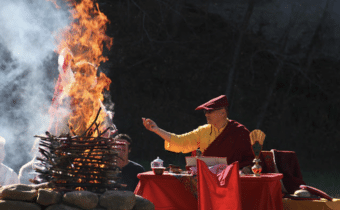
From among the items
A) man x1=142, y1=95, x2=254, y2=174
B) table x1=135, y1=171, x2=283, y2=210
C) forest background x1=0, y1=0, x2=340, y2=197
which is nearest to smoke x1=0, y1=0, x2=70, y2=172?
forest background x1=0, y1=0, x2=340, y2=197

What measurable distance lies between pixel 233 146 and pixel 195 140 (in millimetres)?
563

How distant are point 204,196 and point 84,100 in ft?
5.08

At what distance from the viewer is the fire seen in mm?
4594

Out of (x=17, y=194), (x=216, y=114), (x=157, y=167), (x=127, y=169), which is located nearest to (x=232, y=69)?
(x=216, y=114)

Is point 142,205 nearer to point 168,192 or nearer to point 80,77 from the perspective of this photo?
point 168,192

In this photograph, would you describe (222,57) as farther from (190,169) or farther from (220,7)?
(190,169)

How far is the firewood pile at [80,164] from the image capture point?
3.84m

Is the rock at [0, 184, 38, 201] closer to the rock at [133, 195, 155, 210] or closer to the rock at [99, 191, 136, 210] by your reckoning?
the rock at [99, 191, 136, 210]

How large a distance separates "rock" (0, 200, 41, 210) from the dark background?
28.6ft

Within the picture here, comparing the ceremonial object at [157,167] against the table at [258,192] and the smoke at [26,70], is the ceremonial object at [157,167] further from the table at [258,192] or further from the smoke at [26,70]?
the smoke at [26,70]

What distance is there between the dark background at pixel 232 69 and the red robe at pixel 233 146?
6.99 meters

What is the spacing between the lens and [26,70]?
991 centimetres

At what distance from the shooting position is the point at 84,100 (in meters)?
4.63

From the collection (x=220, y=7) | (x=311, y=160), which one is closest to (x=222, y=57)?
(x=220, y=7)
